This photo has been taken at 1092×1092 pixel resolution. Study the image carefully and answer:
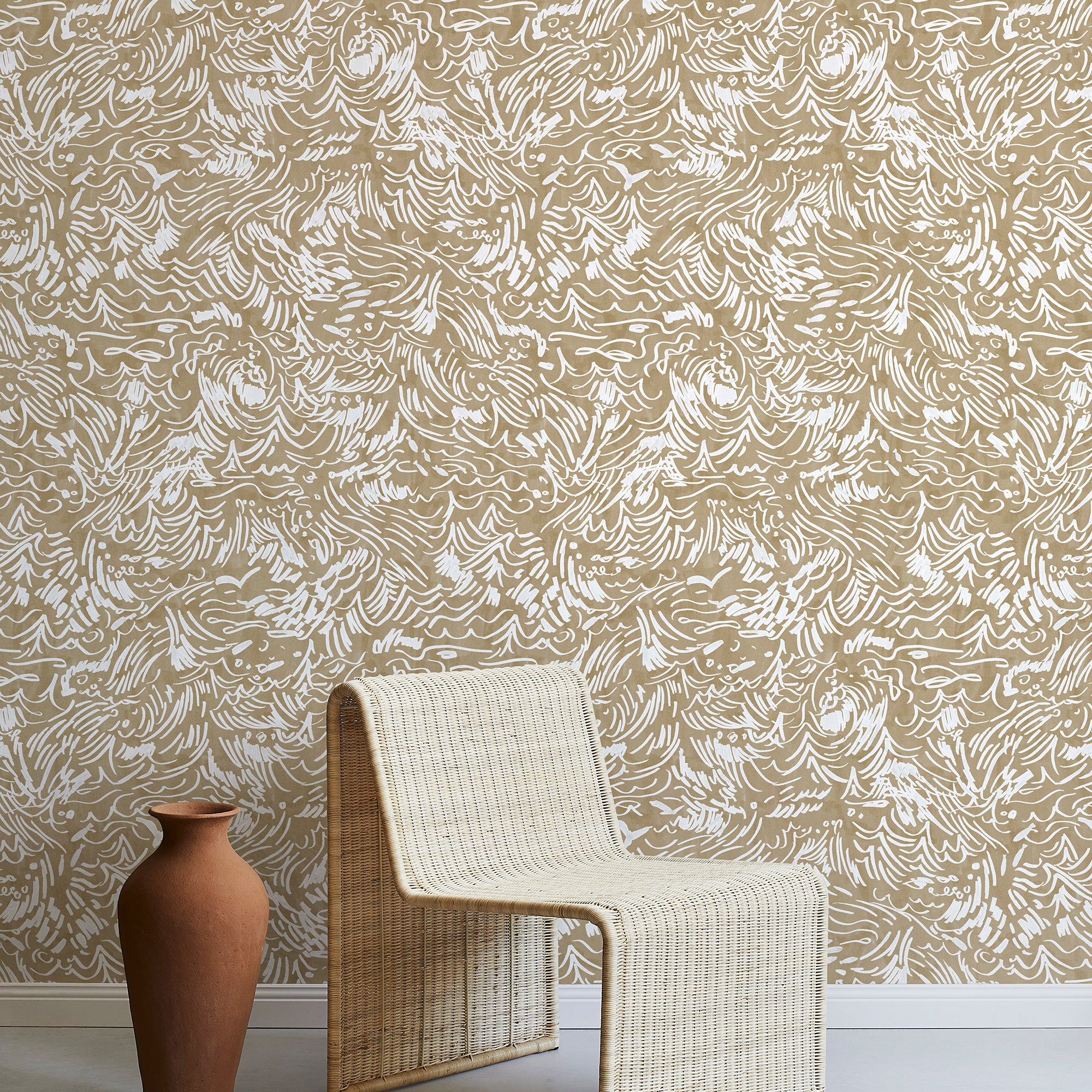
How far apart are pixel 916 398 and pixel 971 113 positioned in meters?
0.61

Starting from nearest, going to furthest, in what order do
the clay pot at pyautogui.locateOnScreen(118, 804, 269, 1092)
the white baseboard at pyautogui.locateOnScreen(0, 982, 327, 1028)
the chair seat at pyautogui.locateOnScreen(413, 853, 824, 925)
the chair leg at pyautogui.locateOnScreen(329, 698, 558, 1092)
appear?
the chair seat at pyautogui.locateOnScreen(413, 853, 824, 925)
the clay pot at pyautogui.locateOnScreen(118, 804, 269, 1092)
the chair leg at pyautogui.locateOnScreen(329, 698, 558, 1092)
the white baseboard at pyautogui.locateOnScreen(0, 982, 327, 1028)

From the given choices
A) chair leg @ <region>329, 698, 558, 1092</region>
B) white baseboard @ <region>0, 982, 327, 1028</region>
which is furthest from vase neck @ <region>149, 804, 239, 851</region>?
white baseboard @ <region>0, 982, 327, 1028</region>

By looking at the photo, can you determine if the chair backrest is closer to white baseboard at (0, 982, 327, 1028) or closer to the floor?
the floor

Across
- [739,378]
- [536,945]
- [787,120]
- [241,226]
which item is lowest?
[536,945]

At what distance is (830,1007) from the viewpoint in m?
2.41

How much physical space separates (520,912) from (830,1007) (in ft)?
3.31

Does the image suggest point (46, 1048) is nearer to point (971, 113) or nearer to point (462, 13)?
point (462, 13)

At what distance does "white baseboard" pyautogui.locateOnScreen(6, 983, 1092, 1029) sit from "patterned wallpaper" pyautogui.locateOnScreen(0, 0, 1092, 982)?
0.08 meters

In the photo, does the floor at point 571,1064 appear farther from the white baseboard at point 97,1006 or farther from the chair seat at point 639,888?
the chair seat at point 639,888

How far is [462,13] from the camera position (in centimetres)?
247

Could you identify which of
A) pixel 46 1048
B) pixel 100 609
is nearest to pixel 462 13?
pixel 100 609

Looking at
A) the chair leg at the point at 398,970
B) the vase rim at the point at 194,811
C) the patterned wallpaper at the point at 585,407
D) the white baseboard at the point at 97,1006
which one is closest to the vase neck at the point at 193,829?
the vase rim at the point at 194,811

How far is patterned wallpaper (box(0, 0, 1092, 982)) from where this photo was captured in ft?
8.01

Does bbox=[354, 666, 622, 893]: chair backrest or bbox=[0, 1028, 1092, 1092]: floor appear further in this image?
bbox=[0, 1028, 1092, 1092]: floor
